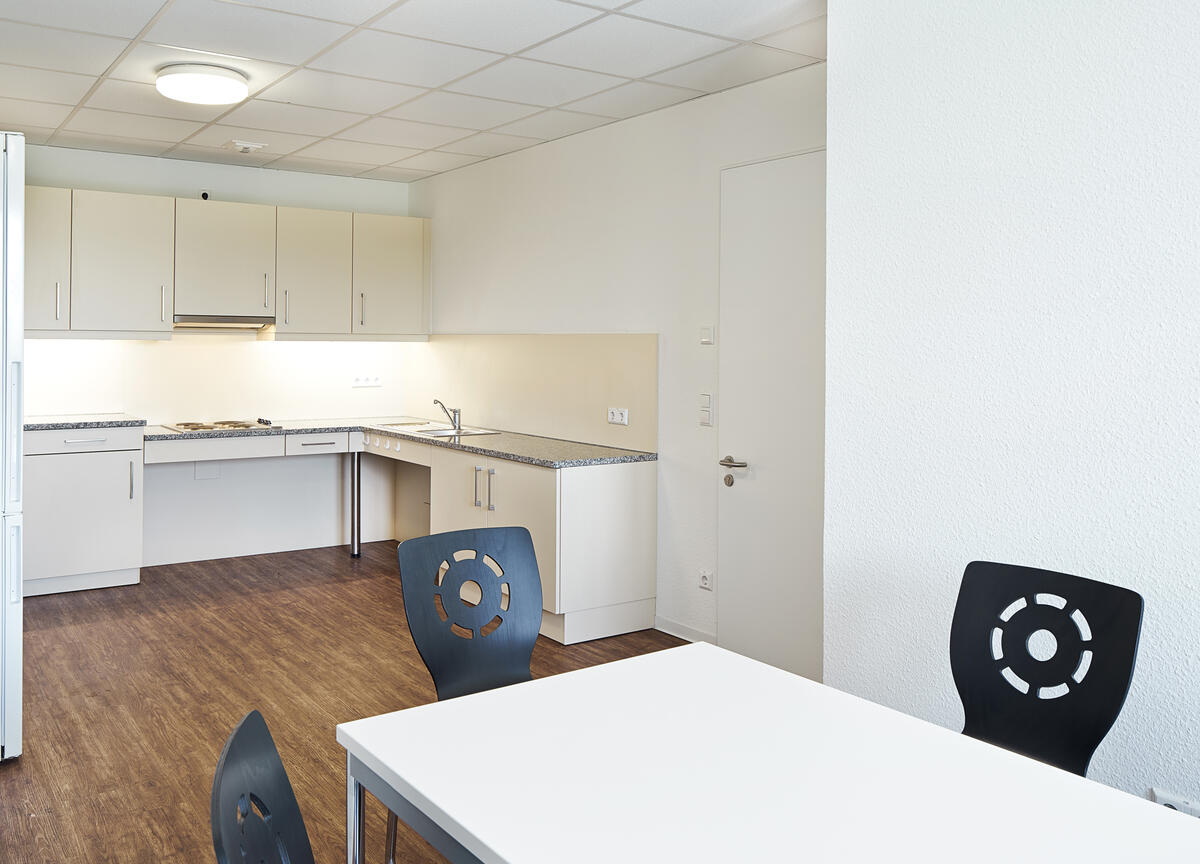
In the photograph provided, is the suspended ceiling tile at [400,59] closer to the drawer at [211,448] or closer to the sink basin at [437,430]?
the sink basin at [437,430]

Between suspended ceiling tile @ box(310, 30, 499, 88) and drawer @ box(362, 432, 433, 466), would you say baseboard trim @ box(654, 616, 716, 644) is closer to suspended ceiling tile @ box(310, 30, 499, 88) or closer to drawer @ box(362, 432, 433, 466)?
drawer @ box(362, 432, 433, 466)

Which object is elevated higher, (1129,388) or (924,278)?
(924,278)

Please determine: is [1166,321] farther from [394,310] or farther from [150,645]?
[394,310]

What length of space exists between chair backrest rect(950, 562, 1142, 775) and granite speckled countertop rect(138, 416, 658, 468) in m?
2.46

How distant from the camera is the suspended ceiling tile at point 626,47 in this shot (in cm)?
348

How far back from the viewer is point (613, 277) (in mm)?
4938

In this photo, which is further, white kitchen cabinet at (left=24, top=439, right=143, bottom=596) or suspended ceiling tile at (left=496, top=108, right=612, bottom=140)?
white kitchen cabinet at (left=24, top=439, right=143, bottom=596)

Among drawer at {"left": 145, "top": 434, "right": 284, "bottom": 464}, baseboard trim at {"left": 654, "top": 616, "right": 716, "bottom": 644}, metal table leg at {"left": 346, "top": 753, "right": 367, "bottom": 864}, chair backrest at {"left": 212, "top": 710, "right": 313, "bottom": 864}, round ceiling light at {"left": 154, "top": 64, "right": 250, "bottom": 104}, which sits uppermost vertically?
round ceiling light at {"left": 154, "top": 64, "right": 250, "bottom": 104}

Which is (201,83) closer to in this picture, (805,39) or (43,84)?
(43,84)

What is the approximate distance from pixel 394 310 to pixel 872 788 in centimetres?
558

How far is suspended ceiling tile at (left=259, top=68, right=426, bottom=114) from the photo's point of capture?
13.7 feet

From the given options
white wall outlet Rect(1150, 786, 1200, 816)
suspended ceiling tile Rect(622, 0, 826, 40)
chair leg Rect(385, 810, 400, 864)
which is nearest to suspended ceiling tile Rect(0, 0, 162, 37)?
suspended ceiling tile Rect(622, 0, 826, 40)

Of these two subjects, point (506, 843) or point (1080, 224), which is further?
point (1080, 224)

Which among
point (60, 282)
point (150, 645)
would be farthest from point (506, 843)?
point (60, 282)
